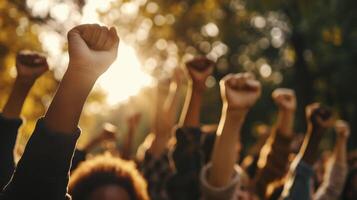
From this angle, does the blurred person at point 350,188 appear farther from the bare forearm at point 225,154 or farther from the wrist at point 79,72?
the wrist at point 79,72

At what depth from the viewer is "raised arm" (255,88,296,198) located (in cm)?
455

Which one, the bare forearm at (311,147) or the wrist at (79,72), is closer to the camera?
the wrist at (79,72)

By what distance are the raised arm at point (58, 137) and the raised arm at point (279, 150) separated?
2882mm

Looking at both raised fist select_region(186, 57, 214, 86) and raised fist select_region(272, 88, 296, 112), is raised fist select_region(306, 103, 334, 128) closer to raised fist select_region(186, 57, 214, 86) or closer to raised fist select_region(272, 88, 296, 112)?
raised fist select_region(186, 57, 214, 86)

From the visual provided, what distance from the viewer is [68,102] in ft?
5.94

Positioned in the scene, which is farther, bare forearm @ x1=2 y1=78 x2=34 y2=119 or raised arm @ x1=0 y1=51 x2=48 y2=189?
bare forearm @ x1=2 y1=78 x2=34 y2=119

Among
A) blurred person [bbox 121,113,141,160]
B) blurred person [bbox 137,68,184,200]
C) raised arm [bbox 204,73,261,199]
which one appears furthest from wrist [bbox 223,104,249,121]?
blurred person [bbox 121,113,141,160]

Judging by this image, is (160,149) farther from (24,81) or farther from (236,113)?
(236,113)

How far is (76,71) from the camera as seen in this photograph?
6.05 ft

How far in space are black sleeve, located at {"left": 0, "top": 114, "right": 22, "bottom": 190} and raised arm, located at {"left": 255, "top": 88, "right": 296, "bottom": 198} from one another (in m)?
2.15

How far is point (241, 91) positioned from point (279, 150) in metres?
1.72

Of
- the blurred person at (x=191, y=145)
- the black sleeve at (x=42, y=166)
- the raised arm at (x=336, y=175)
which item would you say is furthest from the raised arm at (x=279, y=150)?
the black sleeve at (x=42, y=166)

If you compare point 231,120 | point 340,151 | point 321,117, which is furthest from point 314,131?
point 340,151

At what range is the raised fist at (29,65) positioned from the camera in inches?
128
